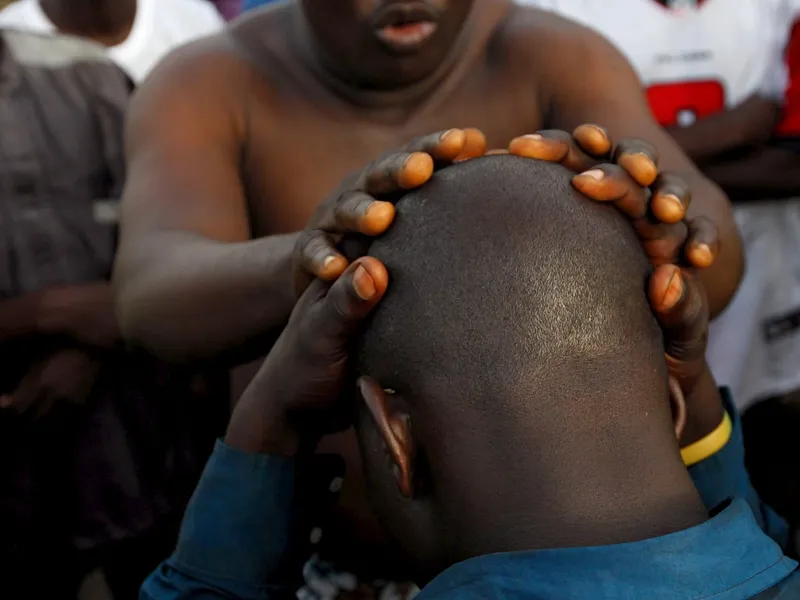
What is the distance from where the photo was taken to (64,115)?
4.57 feet

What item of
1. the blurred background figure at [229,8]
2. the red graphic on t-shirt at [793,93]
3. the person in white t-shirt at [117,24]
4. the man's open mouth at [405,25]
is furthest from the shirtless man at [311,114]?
the blurred background figure at [229,8]

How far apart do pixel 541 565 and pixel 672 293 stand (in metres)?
0.23

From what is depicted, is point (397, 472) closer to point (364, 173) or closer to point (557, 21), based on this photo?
point (364, 173)

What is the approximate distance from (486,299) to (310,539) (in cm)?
32

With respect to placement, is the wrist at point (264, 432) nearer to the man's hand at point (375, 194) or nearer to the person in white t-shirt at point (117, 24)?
the man's hand at point (375, 194)

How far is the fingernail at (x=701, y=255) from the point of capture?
2.39 feet

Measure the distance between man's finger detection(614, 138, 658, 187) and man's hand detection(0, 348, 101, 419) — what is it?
86 centimetres

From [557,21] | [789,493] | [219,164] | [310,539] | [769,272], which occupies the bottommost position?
[789,493]

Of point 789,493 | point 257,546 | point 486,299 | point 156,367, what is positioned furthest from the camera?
point 789,493

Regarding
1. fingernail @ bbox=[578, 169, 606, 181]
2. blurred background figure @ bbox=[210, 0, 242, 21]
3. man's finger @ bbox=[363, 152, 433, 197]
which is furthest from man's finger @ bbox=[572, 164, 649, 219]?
blurred background figure @ bbox=[210, 0, 242, 21]

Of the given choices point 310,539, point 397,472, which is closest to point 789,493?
point 310,539

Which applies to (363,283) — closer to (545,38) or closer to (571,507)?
(571,507)

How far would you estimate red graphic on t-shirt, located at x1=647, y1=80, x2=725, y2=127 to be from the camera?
1.57 meters

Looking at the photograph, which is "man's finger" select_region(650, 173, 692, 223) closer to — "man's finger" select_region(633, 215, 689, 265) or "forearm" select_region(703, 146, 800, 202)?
"man's finger" select_region(633, 215, 689, 265)
